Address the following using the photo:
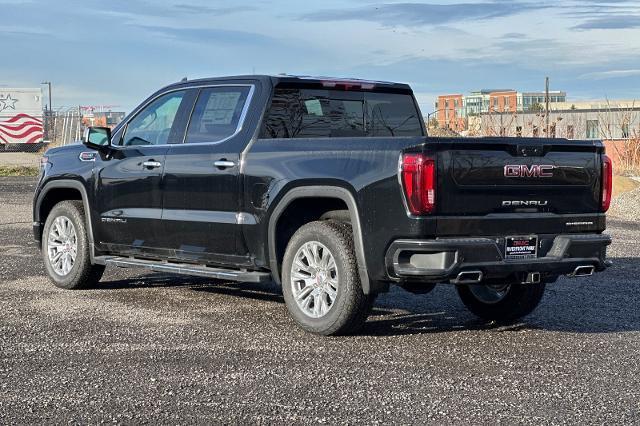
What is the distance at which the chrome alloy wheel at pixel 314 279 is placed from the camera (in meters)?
7.53

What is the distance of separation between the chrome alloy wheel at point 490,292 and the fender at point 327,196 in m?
1.55

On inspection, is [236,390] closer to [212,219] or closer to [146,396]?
[146,396]

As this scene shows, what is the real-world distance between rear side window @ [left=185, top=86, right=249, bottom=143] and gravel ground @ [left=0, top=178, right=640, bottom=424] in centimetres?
147

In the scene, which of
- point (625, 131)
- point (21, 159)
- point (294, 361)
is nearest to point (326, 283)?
point (294, 361)

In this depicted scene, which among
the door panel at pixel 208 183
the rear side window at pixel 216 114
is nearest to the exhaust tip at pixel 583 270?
the door panel at pixel 208 183

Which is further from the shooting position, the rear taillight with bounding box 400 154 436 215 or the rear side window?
the rear side window

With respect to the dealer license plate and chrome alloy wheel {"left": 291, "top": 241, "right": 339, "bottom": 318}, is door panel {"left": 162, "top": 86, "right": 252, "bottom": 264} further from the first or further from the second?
the dealer license plate

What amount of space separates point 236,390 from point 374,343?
1.70m

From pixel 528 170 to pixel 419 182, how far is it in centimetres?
90

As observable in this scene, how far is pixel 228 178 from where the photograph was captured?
8250mm

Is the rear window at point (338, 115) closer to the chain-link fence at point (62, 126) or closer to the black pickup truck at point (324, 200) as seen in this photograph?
the black pickup truck at point (324, 200)

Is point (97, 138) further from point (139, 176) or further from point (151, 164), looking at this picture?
point (151, 164)

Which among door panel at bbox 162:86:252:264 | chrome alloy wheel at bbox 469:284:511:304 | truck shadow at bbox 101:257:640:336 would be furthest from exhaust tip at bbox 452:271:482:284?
door panel at bbox 162:86:252:264

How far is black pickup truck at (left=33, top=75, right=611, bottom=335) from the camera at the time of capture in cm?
696
